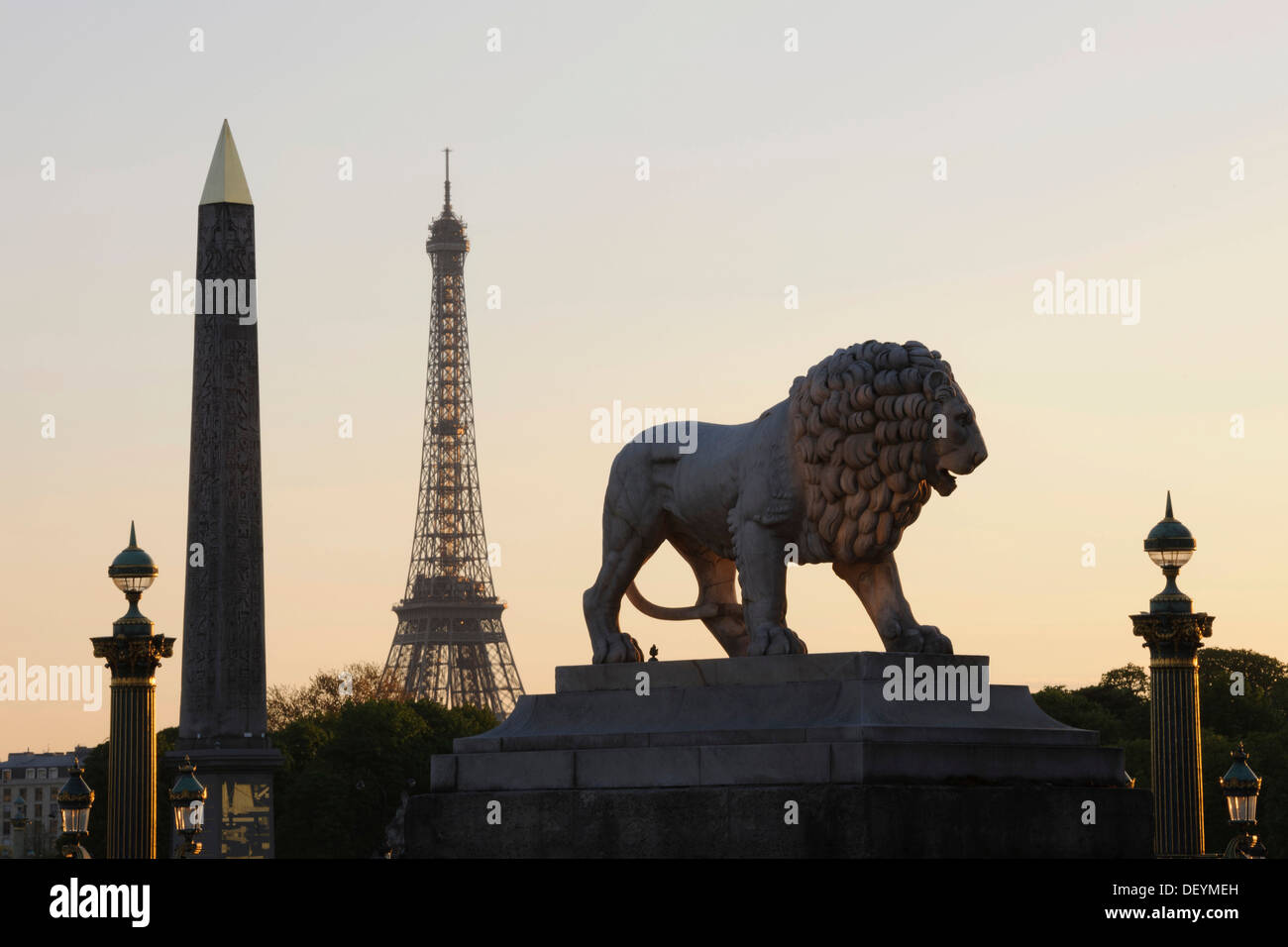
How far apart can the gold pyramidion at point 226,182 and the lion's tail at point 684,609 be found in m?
39.3

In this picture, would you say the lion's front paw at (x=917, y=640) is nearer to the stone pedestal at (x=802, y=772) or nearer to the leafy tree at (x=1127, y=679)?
the stone pedestal at (x=802, y=772)

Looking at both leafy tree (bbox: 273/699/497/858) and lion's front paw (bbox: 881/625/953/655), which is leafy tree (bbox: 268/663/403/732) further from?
lion's front paw (bbox: 881/625/953/655)

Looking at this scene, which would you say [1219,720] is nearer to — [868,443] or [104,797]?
[104,797]

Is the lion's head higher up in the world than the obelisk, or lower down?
lower down

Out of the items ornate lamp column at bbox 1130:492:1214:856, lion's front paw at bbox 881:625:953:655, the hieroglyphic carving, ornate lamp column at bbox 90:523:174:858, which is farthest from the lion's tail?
the hieroglyphic carving

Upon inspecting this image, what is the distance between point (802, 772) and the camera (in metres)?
16.0

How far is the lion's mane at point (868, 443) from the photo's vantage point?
17.0 meters

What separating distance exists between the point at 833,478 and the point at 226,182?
4147cm

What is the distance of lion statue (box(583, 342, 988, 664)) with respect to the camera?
667 inches

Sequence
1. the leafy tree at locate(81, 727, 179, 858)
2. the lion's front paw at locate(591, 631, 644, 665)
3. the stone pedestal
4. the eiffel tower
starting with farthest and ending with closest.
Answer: the eiffel tower < the leafy tree at locate(81, 727, 179, 858) < the lion's front paw at locate(591, 631, 644, 665) < the stone pedestal

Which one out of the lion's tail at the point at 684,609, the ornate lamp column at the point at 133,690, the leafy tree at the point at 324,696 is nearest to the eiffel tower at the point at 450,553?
the leafy tree at the point at 324,696

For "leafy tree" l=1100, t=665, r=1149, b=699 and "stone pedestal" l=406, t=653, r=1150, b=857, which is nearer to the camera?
"stone pedestal" l=406, t=653, r=1150, b=857

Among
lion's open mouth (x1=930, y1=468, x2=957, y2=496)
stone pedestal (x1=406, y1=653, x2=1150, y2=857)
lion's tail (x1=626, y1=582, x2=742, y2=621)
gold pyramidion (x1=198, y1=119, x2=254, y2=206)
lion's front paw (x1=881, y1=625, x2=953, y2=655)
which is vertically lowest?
stone pedestal (x1=406, y1=653, x2=1150, y2=857)

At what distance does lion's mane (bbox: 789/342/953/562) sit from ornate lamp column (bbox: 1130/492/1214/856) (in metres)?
17.5
